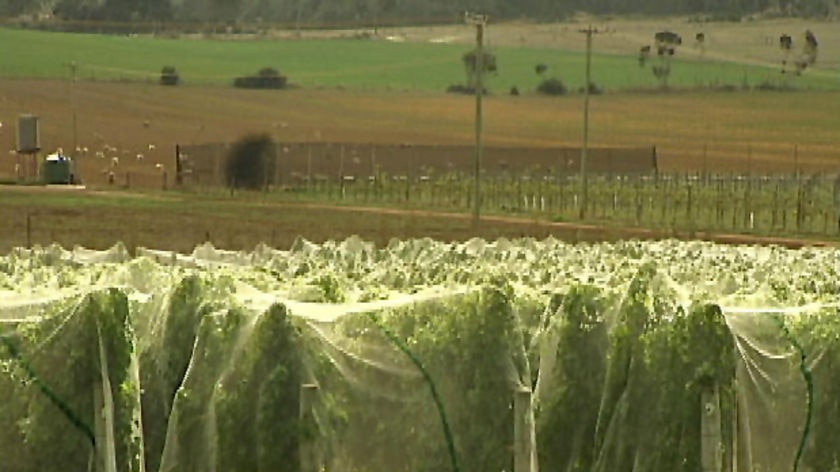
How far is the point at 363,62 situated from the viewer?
114938 mm

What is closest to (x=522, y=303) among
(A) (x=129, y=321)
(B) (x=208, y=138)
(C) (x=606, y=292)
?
(C) (x=606, y=292)

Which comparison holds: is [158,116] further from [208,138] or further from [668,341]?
[668,341]

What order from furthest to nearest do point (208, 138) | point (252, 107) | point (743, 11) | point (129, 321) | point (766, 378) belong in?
point (743, 11), point (252, 107), point (208, 138), point (766, 378), point (129, 321)

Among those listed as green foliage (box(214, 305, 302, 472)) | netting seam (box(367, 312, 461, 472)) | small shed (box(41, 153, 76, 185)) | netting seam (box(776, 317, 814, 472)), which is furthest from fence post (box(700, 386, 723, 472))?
small shed (box(41, 153, 76, 185))

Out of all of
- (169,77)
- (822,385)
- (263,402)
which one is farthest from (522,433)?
(169,77)

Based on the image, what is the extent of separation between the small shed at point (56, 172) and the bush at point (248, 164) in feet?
22.6

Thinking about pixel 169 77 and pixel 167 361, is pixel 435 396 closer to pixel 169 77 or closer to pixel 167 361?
pixel 167 361

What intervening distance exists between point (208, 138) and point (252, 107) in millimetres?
12036

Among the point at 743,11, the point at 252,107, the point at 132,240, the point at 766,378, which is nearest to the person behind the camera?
the point at 766,378

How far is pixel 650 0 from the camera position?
A: 151000 millimetres

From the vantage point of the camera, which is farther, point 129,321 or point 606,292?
point 606,292

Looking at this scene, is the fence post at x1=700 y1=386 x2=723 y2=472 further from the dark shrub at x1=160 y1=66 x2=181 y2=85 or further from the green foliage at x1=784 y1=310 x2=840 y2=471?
the dark shrub at x1=160 y1=66 x2=181 y2=85

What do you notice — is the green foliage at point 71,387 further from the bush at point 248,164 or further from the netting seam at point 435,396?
the bush at point 248,164

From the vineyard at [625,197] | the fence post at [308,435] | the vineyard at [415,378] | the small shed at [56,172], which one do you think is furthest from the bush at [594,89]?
the fence post at [308,435]
